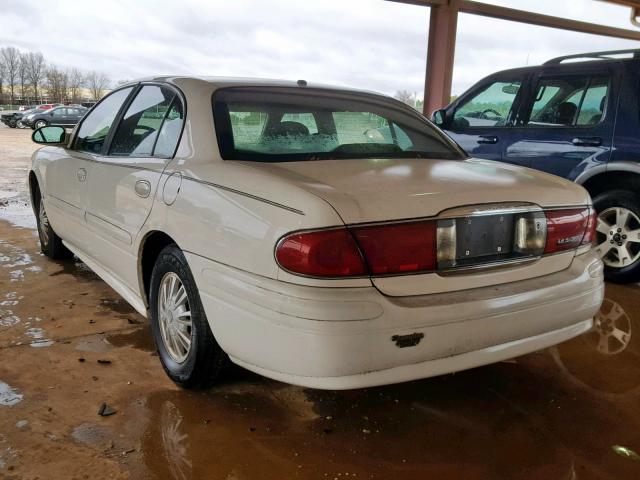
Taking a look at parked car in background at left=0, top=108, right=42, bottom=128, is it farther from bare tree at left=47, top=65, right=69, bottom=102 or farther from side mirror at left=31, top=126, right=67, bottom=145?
side mirror at left=31, top=126, right=67, bottom=145

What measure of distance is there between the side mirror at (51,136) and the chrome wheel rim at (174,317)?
6.49ft

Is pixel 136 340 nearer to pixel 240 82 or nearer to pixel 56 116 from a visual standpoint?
pixel 240 82

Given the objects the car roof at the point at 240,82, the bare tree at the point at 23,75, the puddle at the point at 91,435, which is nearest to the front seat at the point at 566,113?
the car roof at the point at 240,82

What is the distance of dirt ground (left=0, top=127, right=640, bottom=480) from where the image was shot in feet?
6.76

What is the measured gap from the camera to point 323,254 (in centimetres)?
184

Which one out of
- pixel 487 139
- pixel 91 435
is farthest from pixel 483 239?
pixel 487 139

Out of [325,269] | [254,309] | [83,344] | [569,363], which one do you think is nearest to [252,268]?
[254,309]

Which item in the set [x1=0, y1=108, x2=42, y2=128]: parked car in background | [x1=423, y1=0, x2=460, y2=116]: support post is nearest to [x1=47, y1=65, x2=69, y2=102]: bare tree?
[x1=0, y1=108, x2=42, y2=128]: parked car in background

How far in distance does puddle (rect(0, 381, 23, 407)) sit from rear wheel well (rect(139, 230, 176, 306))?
2.28ft

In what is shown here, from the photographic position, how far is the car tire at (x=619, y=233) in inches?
172

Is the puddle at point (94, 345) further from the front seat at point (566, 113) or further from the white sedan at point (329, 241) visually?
the front seat at point (566, 113)

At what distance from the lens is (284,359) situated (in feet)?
6.26

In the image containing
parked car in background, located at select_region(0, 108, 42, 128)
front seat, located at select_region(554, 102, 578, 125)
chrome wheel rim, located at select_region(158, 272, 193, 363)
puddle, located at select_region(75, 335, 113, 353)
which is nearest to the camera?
chrome wheel rim, located at select_region(158, 272, 193, 363)

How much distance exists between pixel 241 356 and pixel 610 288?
11.3 feet
